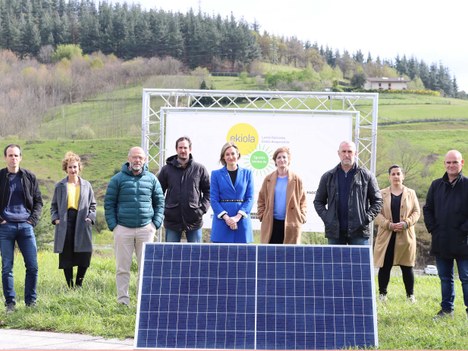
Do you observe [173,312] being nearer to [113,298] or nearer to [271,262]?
[271,262]

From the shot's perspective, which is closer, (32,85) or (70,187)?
(70,187)

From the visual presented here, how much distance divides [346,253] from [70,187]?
4427mm

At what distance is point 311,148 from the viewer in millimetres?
11000

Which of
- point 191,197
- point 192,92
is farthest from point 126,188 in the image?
point 192,92

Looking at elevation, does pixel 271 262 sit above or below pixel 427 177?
below

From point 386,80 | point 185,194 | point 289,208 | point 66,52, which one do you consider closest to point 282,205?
point 289,208

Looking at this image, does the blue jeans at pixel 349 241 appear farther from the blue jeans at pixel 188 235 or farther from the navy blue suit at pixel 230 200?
the blue jeans at pixel 188 235

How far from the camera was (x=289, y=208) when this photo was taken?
25.6 feet

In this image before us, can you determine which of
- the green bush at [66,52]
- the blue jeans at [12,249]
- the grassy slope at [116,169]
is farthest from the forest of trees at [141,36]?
the blue jeans at [12,249]

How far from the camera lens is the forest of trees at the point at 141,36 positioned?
94.1m

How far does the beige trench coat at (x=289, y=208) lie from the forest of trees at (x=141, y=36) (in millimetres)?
83711

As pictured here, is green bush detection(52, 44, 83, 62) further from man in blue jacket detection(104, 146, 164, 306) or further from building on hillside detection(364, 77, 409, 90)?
man in blue jacket detection(104, 146, 164, 306)

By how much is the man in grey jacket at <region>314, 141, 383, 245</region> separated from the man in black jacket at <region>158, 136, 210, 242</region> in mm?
1514

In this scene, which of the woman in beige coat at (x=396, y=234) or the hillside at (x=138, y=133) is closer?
the woman in beige coat at (x=396, y=234)
